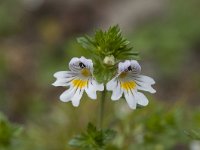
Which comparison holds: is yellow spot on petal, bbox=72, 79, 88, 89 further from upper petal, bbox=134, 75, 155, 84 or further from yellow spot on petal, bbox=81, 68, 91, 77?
upper petal, bbox=134, 75, 155, 84

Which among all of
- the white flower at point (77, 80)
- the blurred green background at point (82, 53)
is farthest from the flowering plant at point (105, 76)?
the blurred green background at point (82, 53)

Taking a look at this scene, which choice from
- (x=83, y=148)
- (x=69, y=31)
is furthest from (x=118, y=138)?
(x=69, y=31)

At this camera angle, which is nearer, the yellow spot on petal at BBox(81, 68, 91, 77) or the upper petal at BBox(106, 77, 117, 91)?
the upper petal at BBox(106, 77, 117, 91)

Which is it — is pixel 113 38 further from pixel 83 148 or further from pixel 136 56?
pixel 83 148

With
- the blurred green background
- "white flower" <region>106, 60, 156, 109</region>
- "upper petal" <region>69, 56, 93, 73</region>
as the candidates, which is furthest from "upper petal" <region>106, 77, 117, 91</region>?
the blurred green background

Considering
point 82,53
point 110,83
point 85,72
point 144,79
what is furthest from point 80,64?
point 82,53

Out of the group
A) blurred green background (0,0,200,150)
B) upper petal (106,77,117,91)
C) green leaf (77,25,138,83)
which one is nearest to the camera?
upper petal (106,77,117,91)
